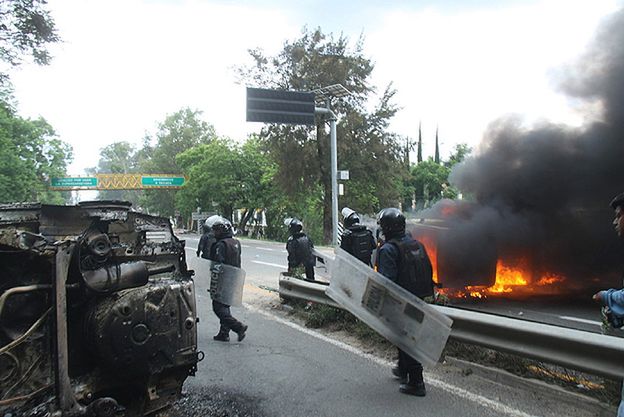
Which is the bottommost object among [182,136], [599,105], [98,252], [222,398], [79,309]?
[222,398]

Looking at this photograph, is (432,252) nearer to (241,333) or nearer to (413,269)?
(241,333)

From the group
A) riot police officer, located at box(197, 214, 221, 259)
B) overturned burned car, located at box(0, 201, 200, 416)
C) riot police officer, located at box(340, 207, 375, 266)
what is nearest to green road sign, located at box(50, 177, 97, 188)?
riot police officer, located at box(197, 214, 221, 259)

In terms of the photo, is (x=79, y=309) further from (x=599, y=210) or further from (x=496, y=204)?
(x=599, y=210)

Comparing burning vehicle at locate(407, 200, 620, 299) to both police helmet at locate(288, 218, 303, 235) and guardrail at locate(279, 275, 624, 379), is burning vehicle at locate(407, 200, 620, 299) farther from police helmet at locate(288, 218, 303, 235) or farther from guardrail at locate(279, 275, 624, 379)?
guardrail at locate(279, 275, 624, 379)

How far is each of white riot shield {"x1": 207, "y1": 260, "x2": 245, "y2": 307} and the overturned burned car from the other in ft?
6.22

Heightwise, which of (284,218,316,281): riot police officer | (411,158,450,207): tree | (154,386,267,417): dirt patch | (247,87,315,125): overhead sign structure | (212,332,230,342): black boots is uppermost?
Result: (247,87,315,125): overhead sign structure

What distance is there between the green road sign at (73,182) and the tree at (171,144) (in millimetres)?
9183

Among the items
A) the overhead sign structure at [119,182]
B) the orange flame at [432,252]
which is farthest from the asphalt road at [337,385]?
the overhead sign structure at [119,182]

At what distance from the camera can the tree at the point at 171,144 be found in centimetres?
6009

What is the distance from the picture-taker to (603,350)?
3.52m

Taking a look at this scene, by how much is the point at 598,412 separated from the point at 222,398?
290cm

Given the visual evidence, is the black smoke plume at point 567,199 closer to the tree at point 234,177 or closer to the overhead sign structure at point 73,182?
the tree at point 234,177

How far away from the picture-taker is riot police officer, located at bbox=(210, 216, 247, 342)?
577 cm

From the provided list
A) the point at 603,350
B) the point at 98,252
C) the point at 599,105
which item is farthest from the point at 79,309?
the point at 599,105
